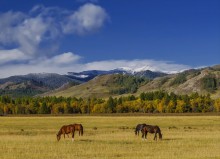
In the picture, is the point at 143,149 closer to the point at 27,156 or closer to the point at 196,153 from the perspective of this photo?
the point at 196,153

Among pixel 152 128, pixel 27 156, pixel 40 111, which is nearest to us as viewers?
pixel 27 156

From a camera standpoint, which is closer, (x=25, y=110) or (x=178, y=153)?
(x=178, y=153)

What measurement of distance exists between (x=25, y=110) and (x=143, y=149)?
165 metres

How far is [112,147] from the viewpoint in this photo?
117ft

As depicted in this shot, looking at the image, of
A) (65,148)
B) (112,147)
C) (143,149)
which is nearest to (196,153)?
(143,149)

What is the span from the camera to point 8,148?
34906 mm

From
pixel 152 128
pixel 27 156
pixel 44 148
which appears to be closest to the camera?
pixel 27 156

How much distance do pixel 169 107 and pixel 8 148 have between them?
531ft

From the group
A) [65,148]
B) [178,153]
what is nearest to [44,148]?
[65,148]

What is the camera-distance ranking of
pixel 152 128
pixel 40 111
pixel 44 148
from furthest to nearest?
1. pixel 40 111
2. pixel 152 128
3. pixel 44 148

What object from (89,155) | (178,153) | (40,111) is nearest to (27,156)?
(89,155)

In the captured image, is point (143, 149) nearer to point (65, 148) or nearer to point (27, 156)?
point (65, 148)

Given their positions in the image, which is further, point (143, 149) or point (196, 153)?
point (143, 149)

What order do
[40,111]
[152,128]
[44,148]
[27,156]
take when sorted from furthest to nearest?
[40,111]
[152,128]
[44,148]
[27,156]
